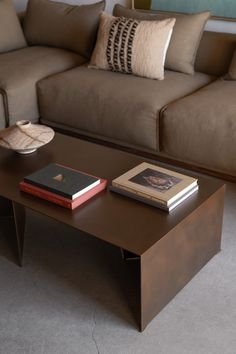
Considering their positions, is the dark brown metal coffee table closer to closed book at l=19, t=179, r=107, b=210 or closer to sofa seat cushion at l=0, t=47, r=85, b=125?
closed book at l=19, t=179, r=107, b=210

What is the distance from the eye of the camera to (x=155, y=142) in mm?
3049

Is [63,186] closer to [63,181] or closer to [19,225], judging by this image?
[63,181]

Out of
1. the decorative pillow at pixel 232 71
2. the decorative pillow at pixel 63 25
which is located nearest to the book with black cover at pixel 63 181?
the decorative pillow at pixel 232 71

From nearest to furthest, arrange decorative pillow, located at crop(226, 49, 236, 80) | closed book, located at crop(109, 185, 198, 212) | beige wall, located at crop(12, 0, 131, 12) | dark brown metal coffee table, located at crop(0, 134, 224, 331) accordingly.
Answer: dark brown metal coffee table, located at crop(0, 134, 224, 331) → closed book, located at crop(109, 185, 198, 212) → decorative pillow, located at crop(226, 49, 236, 80) → beige wall, located at crop(12, 0, 131, 12)

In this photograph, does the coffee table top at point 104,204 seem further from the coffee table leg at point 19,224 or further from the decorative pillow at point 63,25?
the decorative pillow at point 63,25

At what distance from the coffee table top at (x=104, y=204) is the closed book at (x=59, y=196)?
0.06 feet

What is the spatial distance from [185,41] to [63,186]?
1.77 meters

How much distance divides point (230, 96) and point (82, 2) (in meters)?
2.09

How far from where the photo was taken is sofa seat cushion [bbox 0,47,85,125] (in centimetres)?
343

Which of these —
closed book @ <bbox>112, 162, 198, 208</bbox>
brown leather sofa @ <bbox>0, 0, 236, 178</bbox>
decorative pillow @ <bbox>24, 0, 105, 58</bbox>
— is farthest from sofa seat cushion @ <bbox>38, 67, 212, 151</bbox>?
closed book @ <bbox>112, 162, 198, 208</bbox>

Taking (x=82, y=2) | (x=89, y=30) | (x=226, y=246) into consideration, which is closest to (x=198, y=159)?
(x=226, y=246)

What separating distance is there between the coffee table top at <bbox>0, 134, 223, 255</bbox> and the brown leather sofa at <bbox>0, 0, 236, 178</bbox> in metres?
0.65

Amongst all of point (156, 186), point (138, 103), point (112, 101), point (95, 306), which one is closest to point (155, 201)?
point (156, 186)

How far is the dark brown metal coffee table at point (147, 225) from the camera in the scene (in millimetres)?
1794
